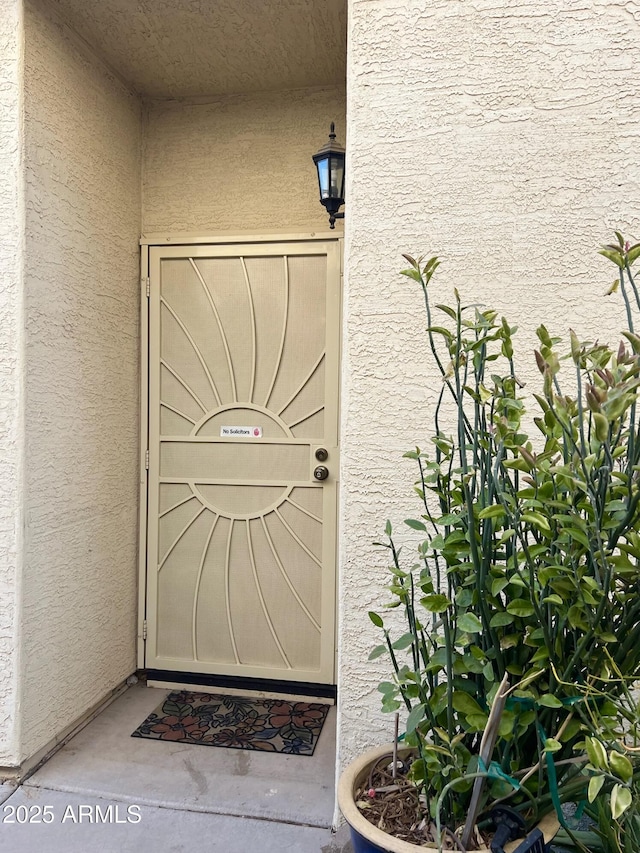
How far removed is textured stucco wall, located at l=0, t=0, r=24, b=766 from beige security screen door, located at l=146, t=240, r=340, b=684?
1021mm

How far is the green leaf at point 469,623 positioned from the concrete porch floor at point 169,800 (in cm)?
140

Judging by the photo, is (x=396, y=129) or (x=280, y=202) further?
(x=280, y=202)

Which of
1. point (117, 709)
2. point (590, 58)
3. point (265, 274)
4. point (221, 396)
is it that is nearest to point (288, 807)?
point (117, 709)

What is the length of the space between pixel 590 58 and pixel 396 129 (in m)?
0.66

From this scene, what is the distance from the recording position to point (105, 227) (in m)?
3.28

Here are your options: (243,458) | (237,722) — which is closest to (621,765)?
(237,722)

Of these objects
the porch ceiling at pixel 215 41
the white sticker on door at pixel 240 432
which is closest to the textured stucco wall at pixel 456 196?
the porch ceiling at pixel 215 41

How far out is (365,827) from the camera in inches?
56.6

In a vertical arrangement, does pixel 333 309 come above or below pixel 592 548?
above

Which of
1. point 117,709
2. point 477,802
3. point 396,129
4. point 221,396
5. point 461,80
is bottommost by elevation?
point 117,709

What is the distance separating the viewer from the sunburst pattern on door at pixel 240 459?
3436 mm

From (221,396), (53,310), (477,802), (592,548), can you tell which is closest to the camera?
(592,548)

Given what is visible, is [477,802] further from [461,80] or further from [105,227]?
[105,227]

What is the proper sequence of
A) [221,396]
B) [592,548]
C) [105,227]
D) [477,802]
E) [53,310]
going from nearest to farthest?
1. [592,548]
2. [477,802]
3. [53,310]
4. [105,227]
5. [221,396]
